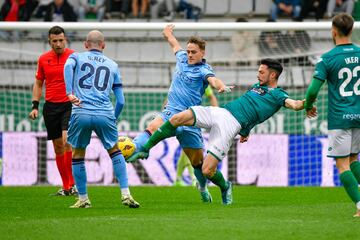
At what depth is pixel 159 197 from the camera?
48.1ft

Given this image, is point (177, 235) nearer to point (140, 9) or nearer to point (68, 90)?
point (68, 90)

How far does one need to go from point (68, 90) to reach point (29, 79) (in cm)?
1040

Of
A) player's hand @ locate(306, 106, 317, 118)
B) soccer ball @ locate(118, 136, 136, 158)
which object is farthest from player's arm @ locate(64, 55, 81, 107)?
player's hand @ locate(306, 106, 317, 118)

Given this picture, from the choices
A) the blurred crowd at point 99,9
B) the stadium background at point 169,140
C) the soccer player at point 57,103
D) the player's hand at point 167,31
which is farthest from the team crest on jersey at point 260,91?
the blurred crowd at point 99,9

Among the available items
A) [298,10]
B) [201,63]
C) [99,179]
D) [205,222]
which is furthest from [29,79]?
[205,222]

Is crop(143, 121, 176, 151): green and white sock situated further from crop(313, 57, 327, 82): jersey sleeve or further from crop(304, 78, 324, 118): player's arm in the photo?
crop(313, 57, 327, 82): jersey sleeve

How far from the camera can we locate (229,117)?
11.9 m

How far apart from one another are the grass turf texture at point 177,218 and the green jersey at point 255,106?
1.15 meters

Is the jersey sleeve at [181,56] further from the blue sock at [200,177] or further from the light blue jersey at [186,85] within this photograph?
the blue sock at [200,177]

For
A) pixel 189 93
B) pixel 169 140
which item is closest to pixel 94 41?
pixel 189 93

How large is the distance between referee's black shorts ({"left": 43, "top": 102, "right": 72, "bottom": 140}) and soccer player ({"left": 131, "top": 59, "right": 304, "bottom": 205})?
2.92 m

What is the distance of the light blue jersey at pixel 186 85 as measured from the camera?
509 inches

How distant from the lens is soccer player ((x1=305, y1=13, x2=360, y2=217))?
1017 centimetres

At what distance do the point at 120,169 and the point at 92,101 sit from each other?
95 cm
